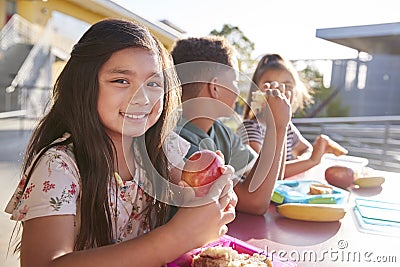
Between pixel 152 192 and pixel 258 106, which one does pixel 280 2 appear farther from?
pixel 152 192

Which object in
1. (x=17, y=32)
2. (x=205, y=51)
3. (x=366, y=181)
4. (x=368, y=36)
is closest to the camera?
(x=205, y=51)

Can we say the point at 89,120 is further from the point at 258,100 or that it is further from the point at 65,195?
the point at 258,100

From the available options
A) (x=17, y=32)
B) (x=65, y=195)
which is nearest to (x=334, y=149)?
(x=65, y=195)

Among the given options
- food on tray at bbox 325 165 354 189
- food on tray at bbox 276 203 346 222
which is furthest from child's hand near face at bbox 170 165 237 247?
food on tray at bbox 325 165 354 189

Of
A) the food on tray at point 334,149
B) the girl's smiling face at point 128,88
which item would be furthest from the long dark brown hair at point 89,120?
the food on tray at point 334,149

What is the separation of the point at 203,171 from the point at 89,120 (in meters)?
0.21

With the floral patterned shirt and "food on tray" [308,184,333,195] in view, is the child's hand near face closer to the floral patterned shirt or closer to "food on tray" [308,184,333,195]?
the floral patterned shirt

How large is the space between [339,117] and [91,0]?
2.44 meters

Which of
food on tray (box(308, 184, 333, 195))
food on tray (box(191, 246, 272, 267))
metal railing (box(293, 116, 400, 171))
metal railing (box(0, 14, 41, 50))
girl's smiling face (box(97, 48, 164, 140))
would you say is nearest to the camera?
food on tray (box(191, 246, 272, 267))

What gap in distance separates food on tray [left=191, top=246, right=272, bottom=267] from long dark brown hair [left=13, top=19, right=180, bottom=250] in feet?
0.59

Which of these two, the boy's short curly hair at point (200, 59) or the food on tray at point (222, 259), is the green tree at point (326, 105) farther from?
the food on tray at point (222, 259)

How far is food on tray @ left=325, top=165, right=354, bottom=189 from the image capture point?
1177 mm

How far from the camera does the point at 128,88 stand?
2.24ft

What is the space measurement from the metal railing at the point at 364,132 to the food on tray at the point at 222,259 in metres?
3.13
